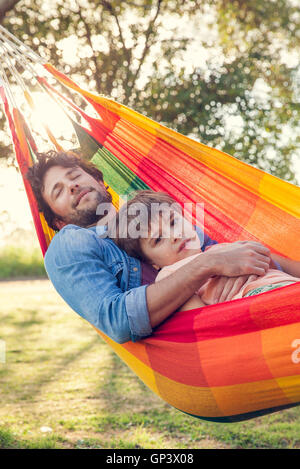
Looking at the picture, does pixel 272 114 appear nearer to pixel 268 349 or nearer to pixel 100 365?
pixel 100 365

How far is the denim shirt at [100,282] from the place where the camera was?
136 cm

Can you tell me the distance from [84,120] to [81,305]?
0.95 metres

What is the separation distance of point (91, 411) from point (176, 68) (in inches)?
95.0

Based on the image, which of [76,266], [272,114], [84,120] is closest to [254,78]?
[272,114]

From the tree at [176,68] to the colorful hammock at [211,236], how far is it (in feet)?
5.57

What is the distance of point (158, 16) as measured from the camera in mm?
4066

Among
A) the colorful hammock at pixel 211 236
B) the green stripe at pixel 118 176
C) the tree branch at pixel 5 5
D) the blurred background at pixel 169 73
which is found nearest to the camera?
the colorful hammock at pixel 211 236

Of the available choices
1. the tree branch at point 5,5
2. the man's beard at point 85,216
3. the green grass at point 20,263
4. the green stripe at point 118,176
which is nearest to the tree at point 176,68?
the tree branch at point 5,5

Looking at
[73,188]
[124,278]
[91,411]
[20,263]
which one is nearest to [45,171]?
[73,188]

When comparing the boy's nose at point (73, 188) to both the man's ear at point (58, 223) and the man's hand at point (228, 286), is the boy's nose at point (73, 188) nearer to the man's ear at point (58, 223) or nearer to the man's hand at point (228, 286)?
the man's ear at point (58, 223)

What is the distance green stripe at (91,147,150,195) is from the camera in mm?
2018

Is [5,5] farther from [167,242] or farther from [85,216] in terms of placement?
[167,242]

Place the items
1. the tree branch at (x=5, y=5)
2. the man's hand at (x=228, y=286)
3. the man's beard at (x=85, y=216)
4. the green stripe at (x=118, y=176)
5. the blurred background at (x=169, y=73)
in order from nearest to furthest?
the man's hand at (x=228, y=286) → the man's beard at (x=85, y=216) → the green stripe at (x=118, y=176) → the tree branch at (x=5, y=5) → the blurred background at (x=169, y=73)

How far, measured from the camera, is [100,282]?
1.41 meters
